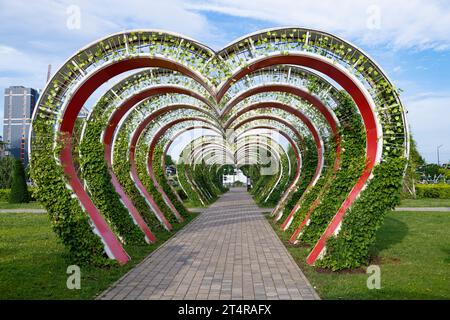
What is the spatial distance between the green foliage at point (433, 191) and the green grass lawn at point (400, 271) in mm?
20097

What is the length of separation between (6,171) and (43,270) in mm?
30074

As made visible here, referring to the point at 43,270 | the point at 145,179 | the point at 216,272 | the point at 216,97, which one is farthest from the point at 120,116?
the point at 216,272

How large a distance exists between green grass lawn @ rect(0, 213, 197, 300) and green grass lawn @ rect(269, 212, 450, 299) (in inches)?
117

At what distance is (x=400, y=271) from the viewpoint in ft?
22.2

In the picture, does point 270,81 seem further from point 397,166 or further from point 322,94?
point 397,166

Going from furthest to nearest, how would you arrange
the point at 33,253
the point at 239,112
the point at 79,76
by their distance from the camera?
Answer: 1. the point at 239,112
2. the point at 33,253
3. the point at 79,76

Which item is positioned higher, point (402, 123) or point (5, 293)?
point (402, 123)

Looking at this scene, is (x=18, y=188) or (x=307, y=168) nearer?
(x=307, y=168)

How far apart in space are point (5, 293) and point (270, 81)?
6.54m

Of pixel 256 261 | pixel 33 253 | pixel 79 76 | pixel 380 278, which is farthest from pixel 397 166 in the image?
pixel 33 253

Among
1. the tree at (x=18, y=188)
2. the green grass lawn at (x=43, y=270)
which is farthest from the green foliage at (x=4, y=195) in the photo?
the green grass lawn at (x=43, y=270)

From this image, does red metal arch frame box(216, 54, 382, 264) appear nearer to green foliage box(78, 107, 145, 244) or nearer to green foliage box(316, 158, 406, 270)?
green foliage box(316, 158, 406, 270)

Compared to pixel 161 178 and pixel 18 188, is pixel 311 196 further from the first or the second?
pixel 18 188

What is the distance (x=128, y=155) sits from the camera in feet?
36.5
